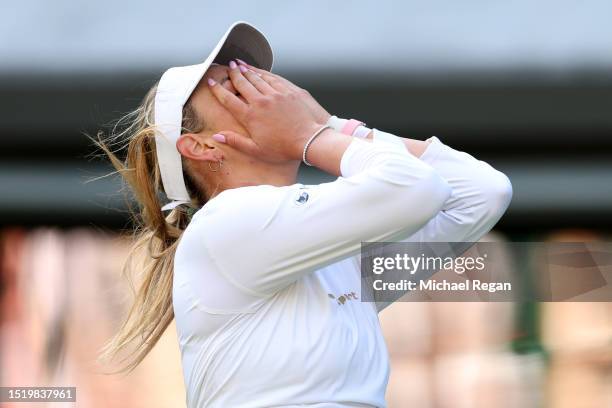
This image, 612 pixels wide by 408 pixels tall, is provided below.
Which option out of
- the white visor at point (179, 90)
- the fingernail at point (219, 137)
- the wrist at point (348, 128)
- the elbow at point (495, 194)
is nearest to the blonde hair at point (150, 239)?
the white visor at point (179, 90)

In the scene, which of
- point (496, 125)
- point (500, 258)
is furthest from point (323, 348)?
point (496, 125)

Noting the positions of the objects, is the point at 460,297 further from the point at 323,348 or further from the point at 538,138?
the point at 323,348

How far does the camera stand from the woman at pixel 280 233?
1478mm

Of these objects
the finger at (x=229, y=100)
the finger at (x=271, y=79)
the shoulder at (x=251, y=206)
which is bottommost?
the shoulder at (x=251, y=206)

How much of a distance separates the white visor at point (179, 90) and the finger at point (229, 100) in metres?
0.03

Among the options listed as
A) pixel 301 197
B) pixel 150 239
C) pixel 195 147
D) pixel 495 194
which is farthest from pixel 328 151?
pixel 150 239

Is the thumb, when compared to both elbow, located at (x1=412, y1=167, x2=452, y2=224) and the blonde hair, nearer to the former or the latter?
the blonde hair

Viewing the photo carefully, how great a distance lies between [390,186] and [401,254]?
0.46m

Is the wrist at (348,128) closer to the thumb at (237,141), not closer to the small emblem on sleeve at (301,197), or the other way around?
the thumb at (237,141)

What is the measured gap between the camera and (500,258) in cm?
365

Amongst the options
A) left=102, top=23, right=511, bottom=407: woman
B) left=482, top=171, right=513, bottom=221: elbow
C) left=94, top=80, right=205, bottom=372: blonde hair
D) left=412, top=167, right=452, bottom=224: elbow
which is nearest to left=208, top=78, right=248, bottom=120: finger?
left=102, top=23, right=511, bottom=407: woman

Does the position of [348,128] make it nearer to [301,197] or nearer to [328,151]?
[328,151]

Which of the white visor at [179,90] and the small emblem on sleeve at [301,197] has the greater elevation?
the white visor at [179,90]

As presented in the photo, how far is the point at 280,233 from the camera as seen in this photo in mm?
1507
